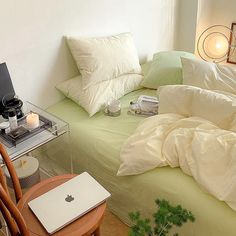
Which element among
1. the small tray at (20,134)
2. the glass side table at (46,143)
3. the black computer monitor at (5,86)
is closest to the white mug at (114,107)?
the glass side table at (46,143)

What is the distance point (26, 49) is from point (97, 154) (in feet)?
2.44

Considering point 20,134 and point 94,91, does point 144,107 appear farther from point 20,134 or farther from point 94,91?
point 20,134

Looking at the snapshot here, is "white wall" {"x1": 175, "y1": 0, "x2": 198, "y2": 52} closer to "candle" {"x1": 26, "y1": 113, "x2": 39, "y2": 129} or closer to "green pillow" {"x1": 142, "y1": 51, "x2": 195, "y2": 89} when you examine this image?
"green pillow" {"x1": 142, "y1": 51, "x2": 195, "y2": 89}

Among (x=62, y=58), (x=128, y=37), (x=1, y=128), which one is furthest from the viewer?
(x=128, y=37)

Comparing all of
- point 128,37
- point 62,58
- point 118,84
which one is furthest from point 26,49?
point 128,37

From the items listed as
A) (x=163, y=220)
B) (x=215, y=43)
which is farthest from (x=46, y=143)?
(x=215, y=43)

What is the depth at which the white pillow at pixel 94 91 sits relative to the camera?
2014 mm

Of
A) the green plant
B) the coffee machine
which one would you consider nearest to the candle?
the coffee machine

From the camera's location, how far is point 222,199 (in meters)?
1.37

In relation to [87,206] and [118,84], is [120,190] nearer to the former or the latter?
[87,206]

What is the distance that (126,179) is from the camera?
64.8 inches

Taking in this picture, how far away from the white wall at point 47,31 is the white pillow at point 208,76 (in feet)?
2.16

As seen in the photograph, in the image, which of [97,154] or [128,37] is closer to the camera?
[97,154]

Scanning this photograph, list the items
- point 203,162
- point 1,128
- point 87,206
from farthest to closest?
point 1,128 → point 203,162 → point 87,206
